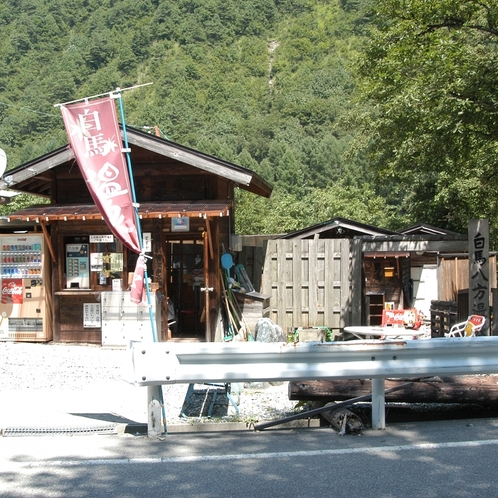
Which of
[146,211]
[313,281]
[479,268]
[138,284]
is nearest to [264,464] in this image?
[138,284]

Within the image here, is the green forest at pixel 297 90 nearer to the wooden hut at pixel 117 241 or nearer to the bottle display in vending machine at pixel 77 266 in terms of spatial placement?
the wooden hut at pixel 117 241

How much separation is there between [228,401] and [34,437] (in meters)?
2.33

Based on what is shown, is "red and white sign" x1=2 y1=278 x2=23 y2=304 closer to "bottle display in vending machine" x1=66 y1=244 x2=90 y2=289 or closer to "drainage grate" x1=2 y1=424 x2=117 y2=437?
"bottle display in vending machine" x1=66 y1=244 x2=90 y2=289

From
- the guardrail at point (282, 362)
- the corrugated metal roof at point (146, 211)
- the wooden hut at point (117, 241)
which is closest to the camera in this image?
the guardrail at point (282, 362)

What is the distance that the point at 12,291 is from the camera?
14.7 m

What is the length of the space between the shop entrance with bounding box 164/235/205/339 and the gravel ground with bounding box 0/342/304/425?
3398 mm

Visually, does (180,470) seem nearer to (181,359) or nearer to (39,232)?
(181,359)

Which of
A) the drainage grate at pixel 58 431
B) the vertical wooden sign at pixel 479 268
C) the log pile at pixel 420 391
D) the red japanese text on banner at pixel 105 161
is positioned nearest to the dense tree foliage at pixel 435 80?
the vertical wooden sign at pixel 479 268

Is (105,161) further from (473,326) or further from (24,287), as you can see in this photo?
(24,287)

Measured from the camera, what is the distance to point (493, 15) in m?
12.9

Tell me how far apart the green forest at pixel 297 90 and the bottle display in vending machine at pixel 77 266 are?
11.4ft

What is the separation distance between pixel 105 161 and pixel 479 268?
7247 mm

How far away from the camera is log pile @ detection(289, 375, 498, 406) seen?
6.59 metres

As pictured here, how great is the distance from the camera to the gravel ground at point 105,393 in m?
7.46
